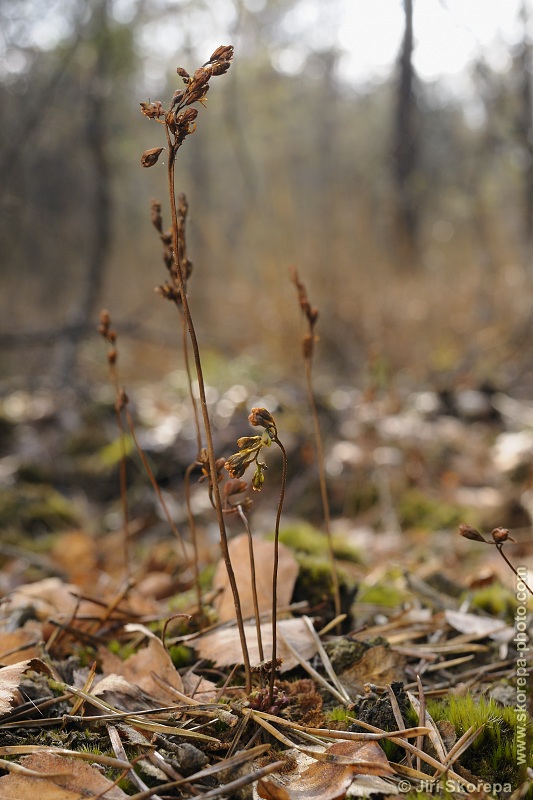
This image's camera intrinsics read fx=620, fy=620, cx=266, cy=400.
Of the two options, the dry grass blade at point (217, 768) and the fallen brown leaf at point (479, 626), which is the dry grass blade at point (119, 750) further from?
the fallen brown leaf at point (479, 626)

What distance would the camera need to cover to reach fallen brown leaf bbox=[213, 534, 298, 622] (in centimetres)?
154

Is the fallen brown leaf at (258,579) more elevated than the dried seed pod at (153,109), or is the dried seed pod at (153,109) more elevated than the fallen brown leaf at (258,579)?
the dried seed pod at (153,109)

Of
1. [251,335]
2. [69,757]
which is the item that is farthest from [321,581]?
[251,335]

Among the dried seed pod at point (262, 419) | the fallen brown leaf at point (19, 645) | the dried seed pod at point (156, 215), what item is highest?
the dried seed pod at point (156, 215)

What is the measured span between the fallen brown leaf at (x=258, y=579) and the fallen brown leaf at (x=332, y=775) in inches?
19.7

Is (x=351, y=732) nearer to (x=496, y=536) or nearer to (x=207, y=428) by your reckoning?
(x=496, y=536)

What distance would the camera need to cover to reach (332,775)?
3.23 feet

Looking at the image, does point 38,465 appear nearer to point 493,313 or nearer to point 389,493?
point 389,493

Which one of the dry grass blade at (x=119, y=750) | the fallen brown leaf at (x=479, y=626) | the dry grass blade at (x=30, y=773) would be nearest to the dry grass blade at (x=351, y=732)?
the dry grass blade at (x=119, y=750)

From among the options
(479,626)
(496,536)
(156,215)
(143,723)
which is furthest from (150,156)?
(479,626)

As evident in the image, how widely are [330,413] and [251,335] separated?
3.09 meters

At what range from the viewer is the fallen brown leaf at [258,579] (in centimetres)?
154

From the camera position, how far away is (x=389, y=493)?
3.89m

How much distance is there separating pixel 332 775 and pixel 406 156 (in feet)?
30.1
